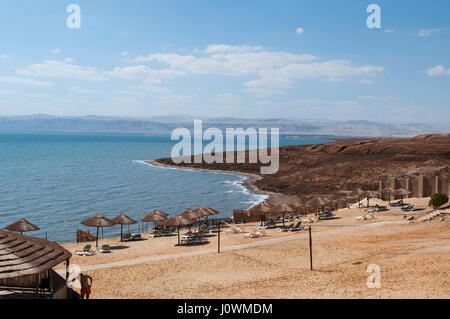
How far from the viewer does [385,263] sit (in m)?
18.5

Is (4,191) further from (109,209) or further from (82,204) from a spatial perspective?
(109,209)

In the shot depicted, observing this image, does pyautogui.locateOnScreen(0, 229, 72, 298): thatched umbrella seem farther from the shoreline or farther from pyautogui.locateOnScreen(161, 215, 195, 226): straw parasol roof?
the shoreline

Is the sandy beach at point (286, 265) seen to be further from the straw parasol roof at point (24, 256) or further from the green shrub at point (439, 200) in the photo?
the green shrub at point (439, 200)

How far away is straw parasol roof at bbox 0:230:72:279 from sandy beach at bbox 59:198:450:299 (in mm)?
4407

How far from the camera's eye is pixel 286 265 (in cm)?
1986

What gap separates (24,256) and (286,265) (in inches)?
495

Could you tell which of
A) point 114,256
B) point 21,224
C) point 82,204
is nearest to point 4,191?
point 82,204

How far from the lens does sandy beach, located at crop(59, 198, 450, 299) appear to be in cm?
1544

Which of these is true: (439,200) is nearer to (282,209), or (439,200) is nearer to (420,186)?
(420,186)

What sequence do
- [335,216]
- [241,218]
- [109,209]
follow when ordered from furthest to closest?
[109,209]
[241,218]
[335,216]

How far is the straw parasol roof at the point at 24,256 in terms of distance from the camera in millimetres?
10711

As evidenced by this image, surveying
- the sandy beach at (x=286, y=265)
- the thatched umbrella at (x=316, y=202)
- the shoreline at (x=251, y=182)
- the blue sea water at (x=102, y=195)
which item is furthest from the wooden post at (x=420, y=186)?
the blue sea water at (x=102, y=195)

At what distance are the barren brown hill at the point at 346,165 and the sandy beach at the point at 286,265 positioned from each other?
3606 cm
